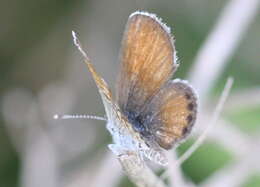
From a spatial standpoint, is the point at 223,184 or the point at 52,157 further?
the point at 52,157

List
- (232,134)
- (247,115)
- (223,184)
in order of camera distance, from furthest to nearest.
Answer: (247,115)
(232,134)
(223,184)

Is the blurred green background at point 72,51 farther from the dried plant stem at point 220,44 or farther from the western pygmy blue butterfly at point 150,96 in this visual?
the western pygmy blue butterfly at point 150,96

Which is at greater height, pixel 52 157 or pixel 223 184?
pixel 52 157

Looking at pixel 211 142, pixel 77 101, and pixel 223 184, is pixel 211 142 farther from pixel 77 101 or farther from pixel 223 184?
pixel 77 101

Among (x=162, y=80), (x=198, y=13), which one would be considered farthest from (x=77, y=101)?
(x=162, y=80)

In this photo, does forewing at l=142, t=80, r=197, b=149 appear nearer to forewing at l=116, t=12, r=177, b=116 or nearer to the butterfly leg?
forewing at l=116, t=12, r=177, b=116

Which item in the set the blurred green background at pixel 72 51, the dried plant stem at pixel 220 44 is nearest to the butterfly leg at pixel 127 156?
the dried plant stem at pixel 220 44

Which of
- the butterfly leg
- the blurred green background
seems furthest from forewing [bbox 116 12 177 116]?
the blurred green background
